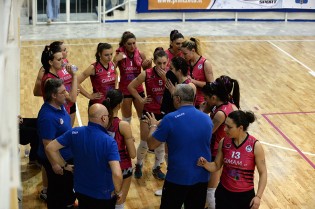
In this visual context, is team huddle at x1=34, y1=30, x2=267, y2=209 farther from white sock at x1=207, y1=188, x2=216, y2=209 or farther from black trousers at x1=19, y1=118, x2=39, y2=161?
black trousers at x1=19, y1=118, x2=39, y2=161

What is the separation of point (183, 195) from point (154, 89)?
2294 mm

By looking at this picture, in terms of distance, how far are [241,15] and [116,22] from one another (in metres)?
4.25

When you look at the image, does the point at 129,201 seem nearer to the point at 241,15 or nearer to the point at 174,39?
the point at 174,39

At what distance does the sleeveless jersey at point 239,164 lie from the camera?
5.98 m

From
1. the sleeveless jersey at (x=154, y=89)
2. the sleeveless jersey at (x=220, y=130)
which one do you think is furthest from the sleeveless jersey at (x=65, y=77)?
the sleeveless jersey at (x=220, y=130)

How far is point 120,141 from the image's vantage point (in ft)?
21.2

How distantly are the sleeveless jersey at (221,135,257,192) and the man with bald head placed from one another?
1.18 m

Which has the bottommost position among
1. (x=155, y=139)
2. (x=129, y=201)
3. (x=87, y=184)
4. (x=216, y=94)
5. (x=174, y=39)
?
(x=129, y=201)

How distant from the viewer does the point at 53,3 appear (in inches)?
694

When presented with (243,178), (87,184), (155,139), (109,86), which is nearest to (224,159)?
(243,178)

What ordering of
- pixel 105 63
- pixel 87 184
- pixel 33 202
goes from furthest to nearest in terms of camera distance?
pixel 105 63, pixel 33 202, pixel 87 184

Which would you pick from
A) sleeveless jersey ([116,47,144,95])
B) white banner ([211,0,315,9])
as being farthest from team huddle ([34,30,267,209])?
white banner ([211,0,315,9])

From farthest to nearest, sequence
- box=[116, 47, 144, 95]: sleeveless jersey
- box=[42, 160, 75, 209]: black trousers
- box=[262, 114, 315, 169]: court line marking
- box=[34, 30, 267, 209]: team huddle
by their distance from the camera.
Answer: box=[262, 114, 315, 169]: court line marking < box=[116, 47, 144, 95]: sleeveless jersey < box=[42, 160, 75, 209]: black trousers < box=[34, 30, 267, 209]: team huddle

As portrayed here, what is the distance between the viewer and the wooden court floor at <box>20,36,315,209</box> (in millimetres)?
8180
